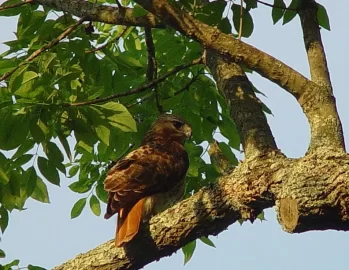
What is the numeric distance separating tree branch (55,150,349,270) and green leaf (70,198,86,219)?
2.07 m

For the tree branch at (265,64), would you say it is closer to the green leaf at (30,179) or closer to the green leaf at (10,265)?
the green leaf at (30,179)

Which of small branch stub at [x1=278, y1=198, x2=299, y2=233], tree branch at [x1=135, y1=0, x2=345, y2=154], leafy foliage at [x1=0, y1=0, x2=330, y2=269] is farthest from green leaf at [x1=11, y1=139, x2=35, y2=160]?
small branch stub at [x1=278, y1=198, x2=299, y2=233]

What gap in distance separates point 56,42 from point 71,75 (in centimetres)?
51

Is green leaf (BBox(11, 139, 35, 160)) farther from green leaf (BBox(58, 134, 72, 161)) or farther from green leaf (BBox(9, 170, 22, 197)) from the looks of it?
green leaf (BBox(58, 134, 72, 161))

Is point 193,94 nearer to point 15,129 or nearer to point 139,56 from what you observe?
point 139,56

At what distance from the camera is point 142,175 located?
190 inches

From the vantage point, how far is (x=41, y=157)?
4.55m

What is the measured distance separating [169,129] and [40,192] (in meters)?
1.28


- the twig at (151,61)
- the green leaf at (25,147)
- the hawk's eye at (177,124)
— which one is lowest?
the green leaf at (25,147)

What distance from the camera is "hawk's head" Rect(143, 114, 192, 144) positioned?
557 cm

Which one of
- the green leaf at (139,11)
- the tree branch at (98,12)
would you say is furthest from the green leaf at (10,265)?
the green leaf at (139,11)

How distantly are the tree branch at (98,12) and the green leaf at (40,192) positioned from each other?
3.46ft

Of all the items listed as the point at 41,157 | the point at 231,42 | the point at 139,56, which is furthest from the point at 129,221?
the point at 139,56

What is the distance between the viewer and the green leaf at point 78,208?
589 cm
